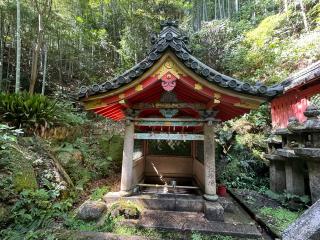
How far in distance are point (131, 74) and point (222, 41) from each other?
11828 mm

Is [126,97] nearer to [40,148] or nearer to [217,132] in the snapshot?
[40,148]

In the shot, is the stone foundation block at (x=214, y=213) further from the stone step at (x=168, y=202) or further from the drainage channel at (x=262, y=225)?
the drainage channel at (x=262, y=225)

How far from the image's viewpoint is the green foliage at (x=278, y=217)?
12.9 ft

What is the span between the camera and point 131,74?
3.99 meters

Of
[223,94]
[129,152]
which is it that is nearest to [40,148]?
[129,152]

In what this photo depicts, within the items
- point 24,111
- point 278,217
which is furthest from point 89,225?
point 24,111

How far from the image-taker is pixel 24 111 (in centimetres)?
668

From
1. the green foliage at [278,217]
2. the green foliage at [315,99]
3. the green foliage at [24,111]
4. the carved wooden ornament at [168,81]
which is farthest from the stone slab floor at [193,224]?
the green foliage at [24,111]

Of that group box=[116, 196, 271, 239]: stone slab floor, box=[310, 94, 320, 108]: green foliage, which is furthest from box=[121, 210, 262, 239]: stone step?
box=[310, 94, 320, 108]: green foliage

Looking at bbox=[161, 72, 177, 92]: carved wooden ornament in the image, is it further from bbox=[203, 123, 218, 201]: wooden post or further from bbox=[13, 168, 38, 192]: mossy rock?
bbox=[13, 168, 38, 192]: mossy rock

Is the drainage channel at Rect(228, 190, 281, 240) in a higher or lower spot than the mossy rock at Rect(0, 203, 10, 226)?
lower

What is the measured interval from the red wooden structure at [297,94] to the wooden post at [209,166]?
3286mm

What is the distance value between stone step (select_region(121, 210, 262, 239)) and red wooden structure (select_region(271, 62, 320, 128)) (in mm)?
4118

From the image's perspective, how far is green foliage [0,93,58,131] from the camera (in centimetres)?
652
